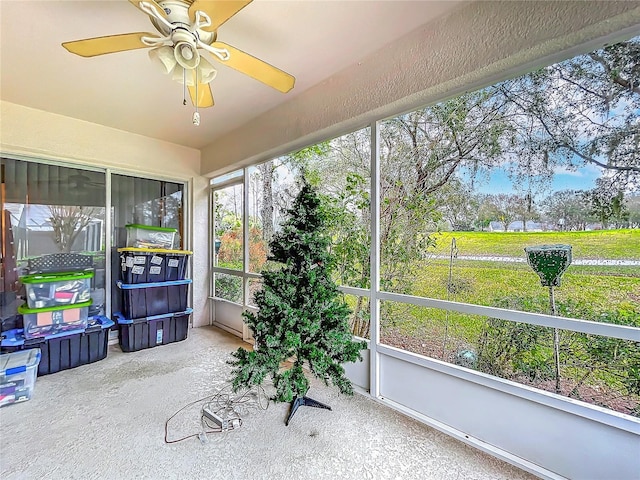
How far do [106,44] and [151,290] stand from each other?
2.73m

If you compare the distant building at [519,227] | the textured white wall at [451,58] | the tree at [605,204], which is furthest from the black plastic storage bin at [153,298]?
the tree at [605,204]

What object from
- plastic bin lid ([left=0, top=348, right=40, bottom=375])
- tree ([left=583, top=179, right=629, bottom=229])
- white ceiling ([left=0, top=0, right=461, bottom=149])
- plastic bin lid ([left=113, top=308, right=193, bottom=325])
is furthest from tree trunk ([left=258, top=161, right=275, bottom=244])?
tree ([left=583, top=179, right=629, bottom=229])

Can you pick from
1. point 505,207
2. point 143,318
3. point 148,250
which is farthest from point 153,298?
point 505,207

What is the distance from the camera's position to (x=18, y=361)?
2.38 meters

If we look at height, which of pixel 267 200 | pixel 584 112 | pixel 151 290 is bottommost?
pixel 151 290

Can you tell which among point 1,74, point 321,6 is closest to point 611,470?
point 321,6

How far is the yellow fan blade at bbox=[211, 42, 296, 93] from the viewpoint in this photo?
5.13 ft

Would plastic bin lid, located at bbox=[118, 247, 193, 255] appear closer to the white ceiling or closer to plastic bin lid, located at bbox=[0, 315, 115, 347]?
plastic bin lid, located at bbox=[0, 315, 115, 347]

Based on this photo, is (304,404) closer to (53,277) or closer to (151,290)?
(151,290)

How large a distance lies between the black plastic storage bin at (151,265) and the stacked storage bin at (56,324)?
0.37m

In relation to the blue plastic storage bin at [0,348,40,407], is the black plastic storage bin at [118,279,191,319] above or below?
above

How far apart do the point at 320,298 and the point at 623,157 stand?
5.95 feet

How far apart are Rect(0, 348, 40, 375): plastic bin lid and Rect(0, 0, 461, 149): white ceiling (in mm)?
2331

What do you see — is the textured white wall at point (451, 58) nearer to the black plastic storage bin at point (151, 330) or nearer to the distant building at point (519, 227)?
the distant building at point (519, 227)
